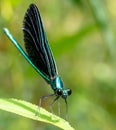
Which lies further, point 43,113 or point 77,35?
point 77,35

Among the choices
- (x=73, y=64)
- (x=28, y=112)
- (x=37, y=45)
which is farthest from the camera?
(x=73, y=64)

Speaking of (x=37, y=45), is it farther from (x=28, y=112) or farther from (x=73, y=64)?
(x=73, y=64)

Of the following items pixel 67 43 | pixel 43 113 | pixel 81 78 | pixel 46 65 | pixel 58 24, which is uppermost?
pixel 58 24

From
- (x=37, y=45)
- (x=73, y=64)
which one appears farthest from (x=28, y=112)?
(x=73, y=64)

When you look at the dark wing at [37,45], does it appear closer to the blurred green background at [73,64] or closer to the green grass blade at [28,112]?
the blurred green background at [73,64]

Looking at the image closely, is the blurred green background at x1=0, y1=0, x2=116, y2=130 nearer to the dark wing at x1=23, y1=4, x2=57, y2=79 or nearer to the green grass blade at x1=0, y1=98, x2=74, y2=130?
the dark wing at x1=23, y1=4, x2=57, y2=79

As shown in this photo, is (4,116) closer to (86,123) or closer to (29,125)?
(29,125)

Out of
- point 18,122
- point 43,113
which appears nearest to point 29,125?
point 18,122
